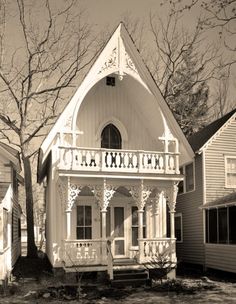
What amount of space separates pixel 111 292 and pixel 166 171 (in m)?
5.61

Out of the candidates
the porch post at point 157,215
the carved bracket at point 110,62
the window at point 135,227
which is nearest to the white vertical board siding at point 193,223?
the porch post at point 157,215

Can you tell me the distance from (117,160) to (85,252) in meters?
3.80

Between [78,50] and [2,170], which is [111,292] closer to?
[2,170]

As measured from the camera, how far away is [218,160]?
2231cm

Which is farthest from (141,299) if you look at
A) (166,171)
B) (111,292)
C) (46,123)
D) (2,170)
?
(46,123)

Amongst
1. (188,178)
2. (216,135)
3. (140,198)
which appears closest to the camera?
(140,198)

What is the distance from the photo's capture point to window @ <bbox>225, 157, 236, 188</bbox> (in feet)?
73.8

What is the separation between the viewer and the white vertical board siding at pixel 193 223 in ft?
72.7

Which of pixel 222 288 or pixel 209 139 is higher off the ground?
pixel 209 139

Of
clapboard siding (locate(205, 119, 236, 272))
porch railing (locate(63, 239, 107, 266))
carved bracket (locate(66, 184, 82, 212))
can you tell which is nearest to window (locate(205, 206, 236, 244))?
clapboard siding (locate(205, 119, 236, 272))

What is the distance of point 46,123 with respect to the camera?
33.4m

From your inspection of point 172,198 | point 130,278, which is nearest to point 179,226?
point 172,198

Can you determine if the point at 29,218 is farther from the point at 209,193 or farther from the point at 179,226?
the point at 209,193

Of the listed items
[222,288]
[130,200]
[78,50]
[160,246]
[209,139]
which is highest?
[78,50]
